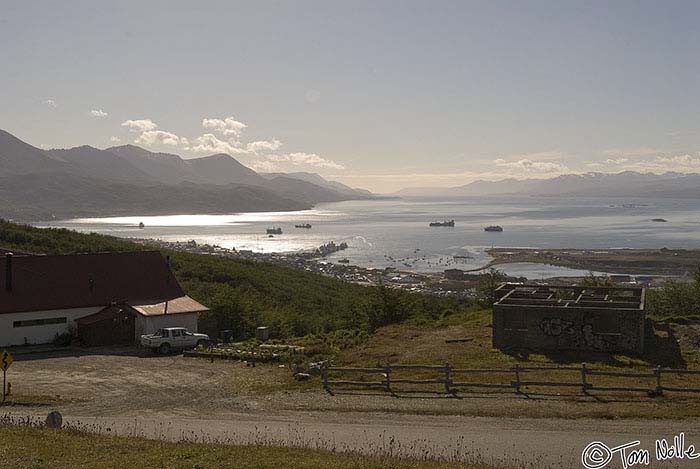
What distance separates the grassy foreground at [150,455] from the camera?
13.7 metres

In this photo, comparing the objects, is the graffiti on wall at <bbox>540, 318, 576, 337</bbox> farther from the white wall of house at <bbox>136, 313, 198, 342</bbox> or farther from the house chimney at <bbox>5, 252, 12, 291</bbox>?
the house chimney at <bbox>5, 252, 12, 291</bbox>

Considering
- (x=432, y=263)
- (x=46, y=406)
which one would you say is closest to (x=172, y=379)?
(x=46, y=406)

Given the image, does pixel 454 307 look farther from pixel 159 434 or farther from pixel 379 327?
pixel 159 434

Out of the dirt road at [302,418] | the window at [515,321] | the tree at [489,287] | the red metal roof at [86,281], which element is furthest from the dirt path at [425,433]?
the tree at [489,287]

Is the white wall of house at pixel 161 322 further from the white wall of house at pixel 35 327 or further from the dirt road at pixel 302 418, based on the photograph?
the dirt road at pixel 302 418

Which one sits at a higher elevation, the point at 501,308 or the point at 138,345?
the point at 501,308

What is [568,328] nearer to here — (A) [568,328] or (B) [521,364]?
(A) [568,328]

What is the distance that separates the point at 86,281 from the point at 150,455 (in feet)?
85.2

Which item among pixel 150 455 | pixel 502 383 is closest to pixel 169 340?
pixel 502 383

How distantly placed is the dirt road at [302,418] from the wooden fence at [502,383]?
108cm

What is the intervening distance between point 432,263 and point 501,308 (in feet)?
306

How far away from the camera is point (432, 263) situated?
123688 millimetres

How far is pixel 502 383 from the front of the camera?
74.7 feet

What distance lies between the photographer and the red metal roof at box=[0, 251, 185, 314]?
35625 millimetres
